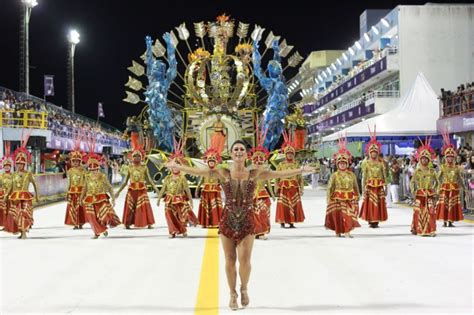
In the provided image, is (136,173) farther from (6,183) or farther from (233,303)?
(233,303)

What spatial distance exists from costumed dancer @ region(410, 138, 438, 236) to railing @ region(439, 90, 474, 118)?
13895 millimetres

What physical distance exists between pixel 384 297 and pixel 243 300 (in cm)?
154

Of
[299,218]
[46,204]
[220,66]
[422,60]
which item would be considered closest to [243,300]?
[299,218]

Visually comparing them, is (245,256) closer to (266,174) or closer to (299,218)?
(266,174)

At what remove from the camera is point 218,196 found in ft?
47.8

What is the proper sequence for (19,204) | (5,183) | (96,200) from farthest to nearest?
(5,183) < (19,204) < (96,200)

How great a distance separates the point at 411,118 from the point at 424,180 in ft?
44.9

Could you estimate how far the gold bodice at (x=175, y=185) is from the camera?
1305cm

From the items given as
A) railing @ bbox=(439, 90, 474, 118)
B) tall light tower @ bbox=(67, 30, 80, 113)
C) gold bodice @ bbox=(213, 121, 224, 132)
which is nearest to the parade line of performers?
gold bodice @ bbox=(213, 121, 224, 132)

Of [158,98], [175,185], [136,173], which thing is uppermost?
[158,98]

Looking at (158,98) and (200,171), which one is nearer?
(200,171)

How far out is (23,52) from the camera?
120ft

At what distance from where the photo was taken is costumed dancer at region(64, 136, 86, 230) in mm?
14930

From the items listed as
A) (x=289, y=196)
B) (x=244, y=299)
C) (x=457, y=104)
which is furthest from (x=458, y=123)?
(x=244, y=299)
